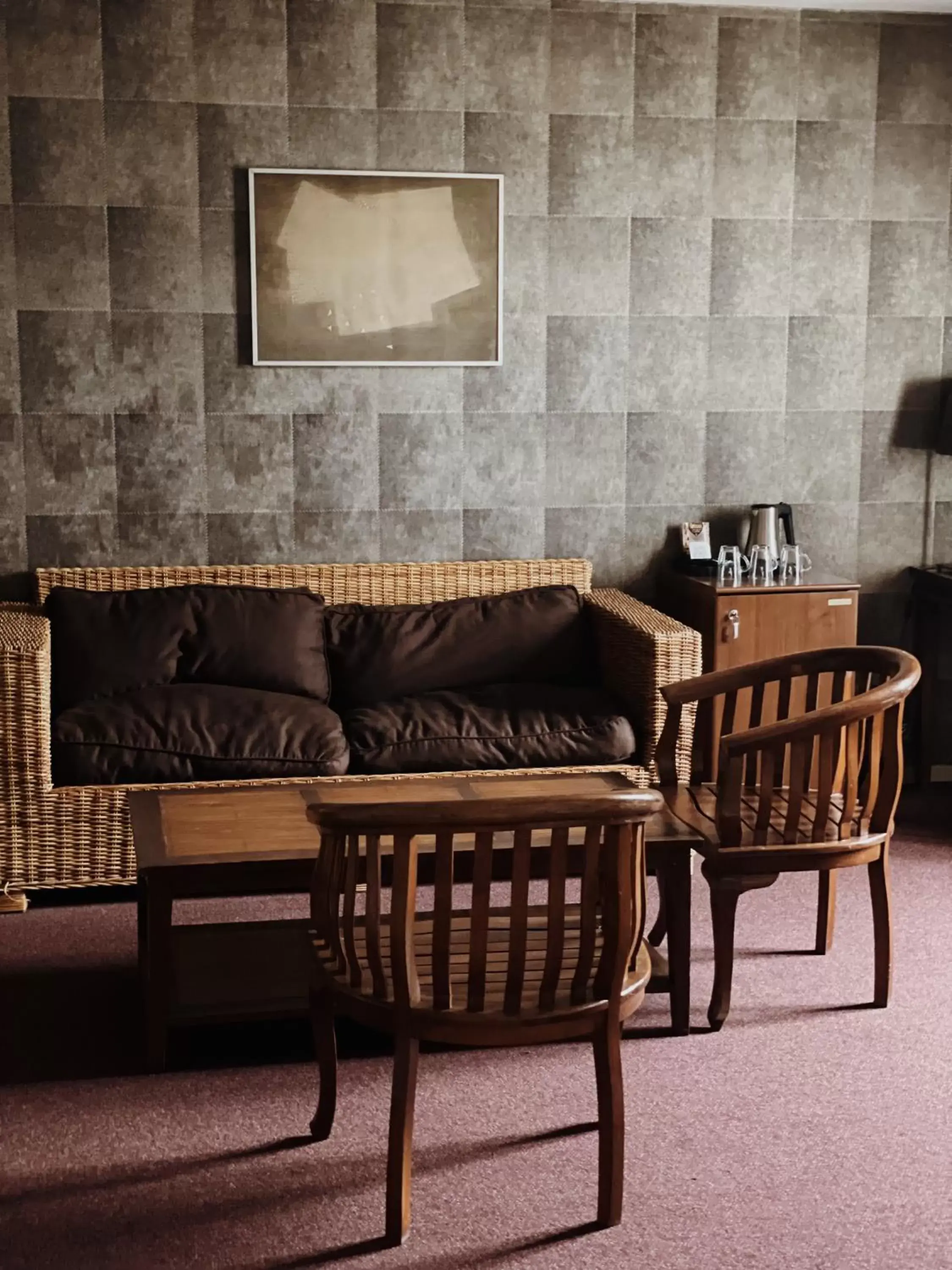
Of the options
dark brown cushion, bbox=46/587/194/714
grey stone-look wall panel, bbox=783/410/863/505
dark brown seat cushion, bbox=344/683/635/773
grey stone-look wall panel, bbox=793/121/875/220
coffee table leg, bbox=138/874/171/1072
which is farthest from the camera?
grey stone-look wall panel, bbox=783/410/863/505

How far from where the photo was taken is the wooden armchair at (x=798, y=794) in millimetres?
3102

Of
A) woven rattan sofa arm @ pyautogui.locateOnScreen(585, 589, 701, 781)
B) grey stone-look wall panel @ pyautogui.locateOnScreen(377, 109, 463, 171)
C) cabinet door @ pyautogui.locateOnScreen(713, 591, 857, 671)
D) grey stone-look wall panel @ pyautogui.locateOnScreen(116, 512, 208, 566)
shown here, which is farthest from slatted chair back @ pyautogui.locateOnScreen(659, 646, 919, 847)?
grey stone-look wall panel @ pyautogui.locateOnScreen(377, 109, 463, 171)

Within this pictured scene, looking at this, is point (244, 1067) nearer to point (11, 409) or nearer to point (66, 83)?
point (11, 409)

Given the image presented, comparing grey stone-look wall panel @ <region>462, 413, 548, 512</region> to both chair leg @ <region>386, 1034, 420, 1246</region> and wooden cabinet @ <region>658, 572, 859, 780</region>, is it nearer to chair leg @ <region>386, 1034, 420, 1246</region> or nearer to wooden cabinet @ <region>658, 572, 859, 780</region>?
wooden cabinet @ <region>658, 572, 859, 780</region>

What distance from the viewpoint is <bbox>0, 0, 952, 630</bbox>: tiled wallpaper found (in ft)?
15.0

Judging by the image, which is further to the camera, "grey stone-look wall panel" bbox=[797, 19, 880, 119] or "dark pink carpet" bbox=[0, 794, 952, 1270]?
"grey stone-look wall panel" bbox=[797, 19, 880, 119]

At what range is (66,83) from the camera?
14.8 ft

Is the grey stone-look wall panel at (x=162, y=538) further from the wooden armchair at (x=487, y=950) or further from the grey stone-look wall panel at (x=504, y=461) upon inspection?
the wooden armchair at (x=487, y=950)

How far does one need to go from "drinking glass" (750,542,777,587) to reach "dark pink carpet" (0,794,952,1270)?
5.17ft

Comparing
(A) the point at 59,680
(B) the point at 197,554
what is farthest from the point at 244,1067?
(B) the point at 197,554

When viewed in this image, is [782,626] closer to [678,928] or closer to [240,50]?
[678,928]

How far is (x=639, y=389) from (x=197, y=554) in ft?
5.14

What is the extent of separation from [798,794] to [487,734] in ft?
4.27

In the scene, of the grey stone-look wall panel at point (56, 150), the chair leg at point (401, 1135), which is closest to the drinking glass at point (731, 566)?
the grey stone-look wall panel at point (56, 150)
